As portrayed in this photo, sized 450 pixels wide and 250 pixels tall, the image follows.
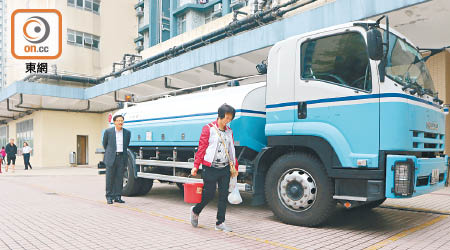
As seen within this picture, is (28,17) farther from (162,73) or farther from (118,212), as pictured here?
(118,212)

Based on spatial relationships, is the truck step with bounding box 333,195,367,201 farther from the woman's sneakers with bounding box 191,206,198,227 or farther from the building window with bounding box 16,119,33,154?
the building window with bounding box 16,119,33,154

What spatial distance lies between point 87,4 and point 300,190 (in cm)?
3275

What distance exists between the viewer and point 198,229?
19.3ft

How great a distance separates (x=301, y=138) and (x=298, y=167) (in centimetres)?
44

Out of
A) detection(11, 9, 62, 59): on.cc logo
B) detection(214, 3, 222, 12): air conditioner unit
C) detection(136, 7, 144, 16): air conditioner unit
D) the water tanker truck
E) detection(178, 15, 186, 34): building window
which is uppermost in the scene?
detection(136, 7, 144, 16): air conditioner unit

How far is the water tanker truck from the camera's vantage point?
526 centimetres

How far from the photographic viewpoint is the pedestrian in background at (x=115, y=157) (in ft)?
27.6

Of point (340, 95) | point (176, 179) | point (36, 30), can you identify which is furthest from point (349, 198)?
point (36, 30)

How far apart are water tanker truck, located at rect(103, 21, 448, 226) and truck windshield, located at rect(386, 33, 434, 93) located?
0.02m

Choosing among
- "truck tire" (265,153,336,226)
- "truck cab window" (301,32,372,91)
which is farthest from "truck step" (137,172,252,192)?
"truck cab window" (301,32,372,91)

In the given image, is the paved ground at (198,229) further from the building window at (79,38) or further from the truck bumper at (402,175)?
the building window at (79,38)

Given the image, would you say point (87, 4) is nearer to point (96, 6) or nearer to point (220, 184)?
point (96, 6)

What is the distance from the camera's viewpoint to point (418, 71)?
6.07m

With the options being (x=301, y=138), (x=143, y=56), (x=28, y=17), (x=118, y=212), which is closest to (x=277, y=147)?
(x=301, y=138)
